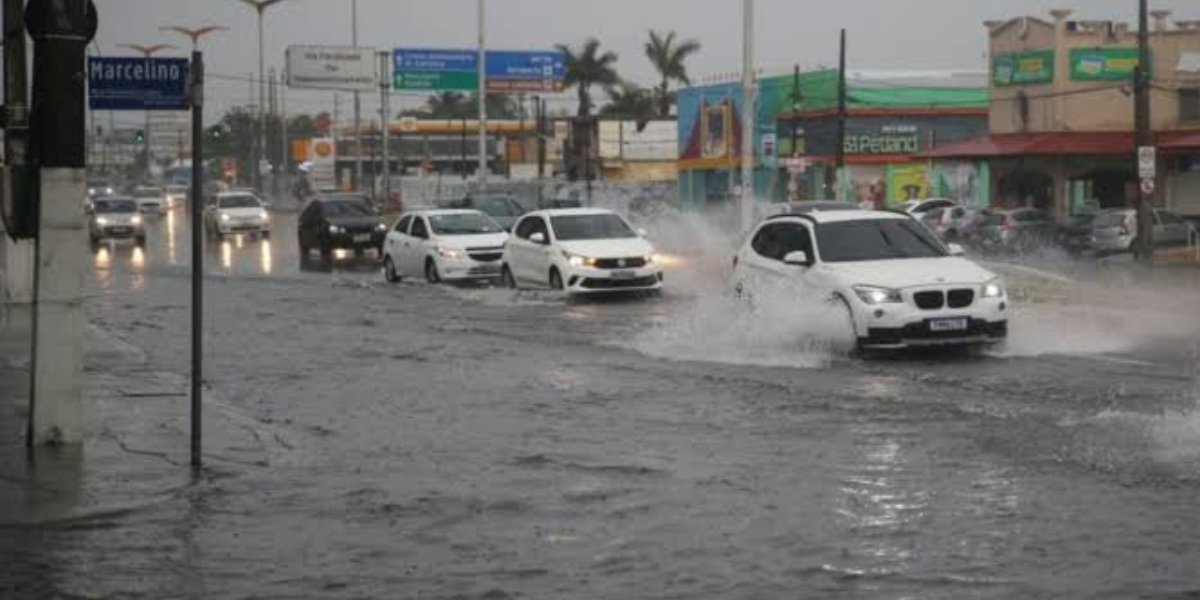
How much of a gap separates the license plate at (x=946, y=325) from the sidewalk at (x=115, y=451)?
7.09 m

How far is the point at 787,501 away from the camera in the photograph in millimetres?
10008

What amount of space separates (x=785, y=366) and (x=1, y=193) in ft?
25.5

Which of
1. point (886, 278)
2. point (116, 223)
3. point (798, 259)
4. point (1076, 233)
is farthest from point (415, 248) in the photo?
point (116, 223)

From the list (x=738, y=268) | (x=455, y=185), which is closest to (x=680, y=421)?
(x=738, y=268)

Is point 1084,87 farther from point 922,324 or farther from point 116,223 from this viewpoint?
point 922,324

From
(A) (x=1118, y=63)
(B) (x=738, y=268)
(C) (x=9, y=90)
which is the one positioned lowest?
(B) (x=738, y=268)

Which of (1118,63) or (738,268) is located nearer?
(738,268)

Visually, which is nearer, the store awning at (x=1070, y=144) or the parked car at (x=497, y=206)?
the parked car at (x=497, y=206)

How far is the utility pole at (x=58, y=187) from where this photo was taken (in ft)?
A: 37.4

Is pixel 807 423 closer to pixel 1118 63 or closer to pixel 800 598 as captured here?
pixel 800 598

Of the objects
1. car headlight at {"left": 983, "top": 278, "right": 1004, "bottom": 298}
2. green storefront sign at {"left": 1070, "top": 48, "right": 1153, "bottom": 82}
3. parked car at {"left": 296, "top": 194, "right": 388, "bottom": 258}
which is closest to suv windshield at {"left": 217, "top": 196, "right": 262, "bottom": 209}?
parked car at {"left": 296, "top": 194, "right": 388, "bottom": 258}

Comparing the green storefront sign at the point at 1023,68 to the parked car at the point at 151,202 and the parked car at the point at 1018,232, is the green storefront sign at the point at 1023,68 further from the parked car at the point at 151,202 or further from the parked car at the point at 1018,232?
the parked car at the point at 151,202

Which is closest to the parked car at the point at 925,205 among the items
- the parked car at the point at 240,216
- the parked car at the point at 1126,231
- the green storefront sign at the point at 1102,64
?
the green storefront sign at the point at 1102,64

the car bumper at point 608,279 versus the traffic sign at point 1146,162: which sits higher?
the traffic sign at point 1146,162
